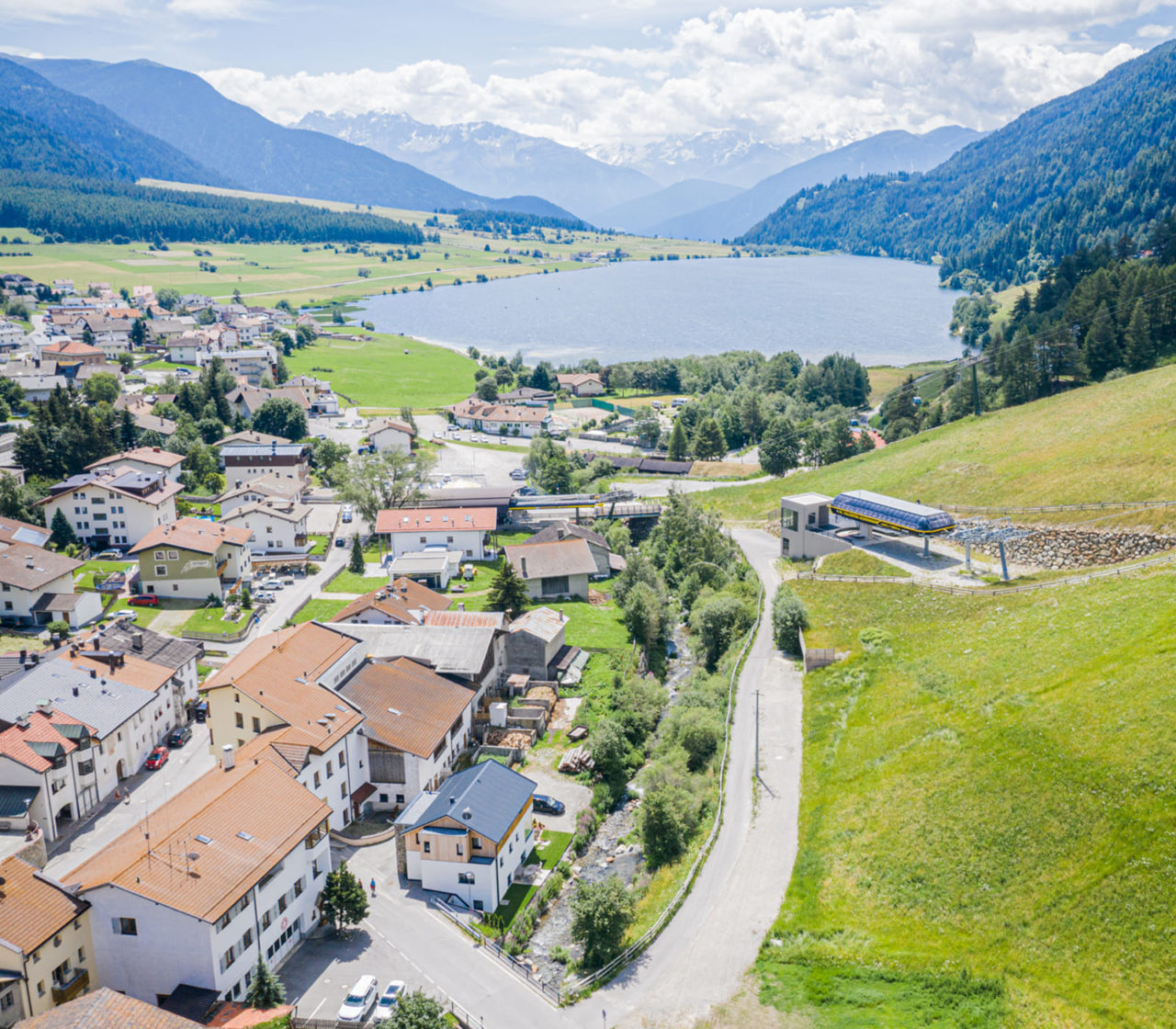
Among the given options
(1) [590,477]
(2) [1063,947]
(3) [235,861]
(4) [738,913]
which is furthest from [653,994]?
(1) [590,477]

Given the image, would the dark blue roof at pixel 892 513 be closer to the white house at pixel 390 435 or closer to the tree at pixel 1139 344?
the tree at pixel 1139 344

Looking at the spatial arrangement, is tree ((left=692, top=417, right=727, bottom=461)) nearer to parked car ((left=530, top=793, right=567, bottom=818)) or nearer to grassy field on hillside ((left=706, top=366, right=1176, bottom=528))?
grassy field on hillside ((left=706, top=366, right=1176, bottom=528))

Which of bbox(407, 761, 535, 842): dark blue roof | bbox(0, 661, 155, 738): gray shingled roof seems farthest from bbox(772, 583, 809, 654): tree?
bbox(0, 661, 155, 738): gray shingled roof

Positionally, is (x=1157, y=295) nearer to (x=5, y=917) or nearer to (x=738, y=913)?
(x=738, y=913)

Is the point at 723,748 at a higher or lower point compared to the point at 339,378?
lower

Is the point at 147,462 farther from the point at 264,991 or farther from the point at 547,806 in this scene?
the point at 264,991

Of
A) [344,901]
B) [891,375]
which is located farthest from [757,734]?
[891,375]
